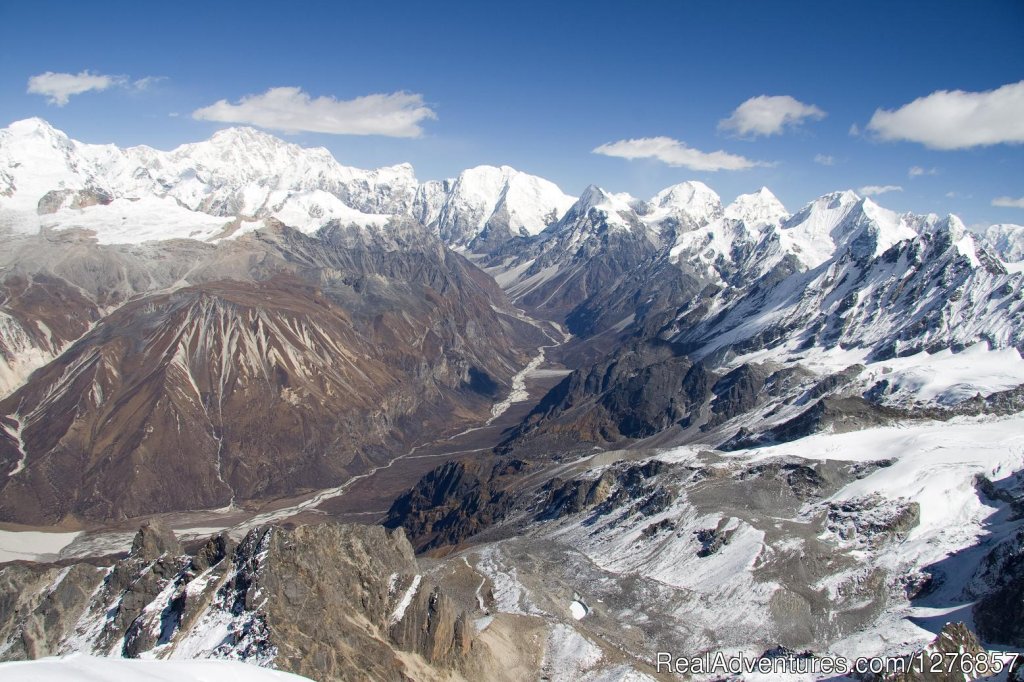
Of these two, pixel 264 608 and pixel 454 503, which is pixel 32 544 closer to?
pixel 454 503

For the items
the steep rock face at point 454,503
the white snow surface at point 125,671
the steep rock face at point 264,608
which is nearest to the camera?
the white snow surface at point 125,671

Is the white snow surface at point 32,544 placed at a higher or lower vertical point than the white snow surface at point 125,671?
lower

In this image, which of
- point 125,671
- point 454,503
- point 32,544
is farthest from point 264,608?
point 32,544

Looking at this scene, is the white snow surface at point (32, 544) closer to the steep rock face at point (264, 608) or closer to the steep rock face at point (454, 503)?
the steep rock face at point (454, 503)

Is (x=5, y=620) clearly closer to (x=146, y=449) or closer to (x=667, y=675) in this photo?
(x=667, y=675)

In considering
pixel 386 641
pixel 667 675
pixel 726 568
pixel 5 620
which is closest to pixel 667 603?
pixel 726 568

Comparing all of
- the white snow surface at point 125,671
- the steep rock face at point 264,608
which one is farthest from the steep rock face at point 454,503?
the white snow surface at point 125,671
